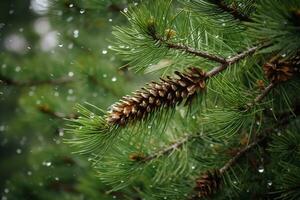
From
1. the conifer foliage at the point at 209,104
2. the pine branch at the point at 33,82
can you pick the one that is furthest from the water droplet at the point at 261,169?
the pine branch at the point at 33,82

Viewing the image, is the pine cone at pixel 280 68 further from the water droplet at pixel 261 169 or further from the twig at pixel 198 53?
the water droplet at pixel 261 169

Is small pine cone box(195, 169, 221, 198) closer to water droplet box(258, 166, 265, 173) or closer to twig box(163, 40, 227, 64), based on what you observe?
water droplet box(258, 166, 265, 173)

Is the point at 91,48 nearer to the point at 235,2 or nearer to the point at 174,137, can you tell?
the point at 174,137

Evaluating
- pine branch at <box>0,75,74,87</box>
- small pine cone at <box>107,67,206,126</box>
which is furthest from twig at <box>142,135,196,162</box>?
pine branch at <box>0,75,74,87</box>

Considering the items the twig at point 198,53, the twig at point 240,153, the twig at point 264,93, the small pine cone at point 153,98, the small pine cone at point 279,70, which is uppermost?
the small pine cone at point 279,70

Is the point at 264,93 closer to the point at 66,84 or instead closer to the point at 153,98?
the point at 153,98
